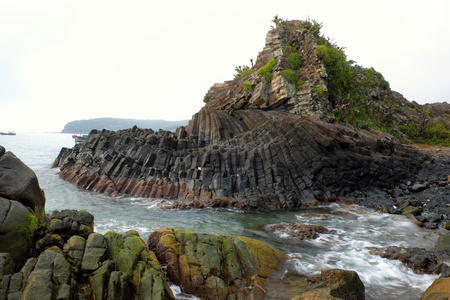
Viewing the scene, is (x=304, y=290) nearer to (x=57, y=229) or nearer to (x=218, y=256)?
(x=218, y=256)

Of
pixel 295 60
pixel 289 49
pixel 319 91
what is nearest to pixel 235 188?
pixel 319 91

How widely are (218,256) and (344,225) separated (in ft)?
28.5

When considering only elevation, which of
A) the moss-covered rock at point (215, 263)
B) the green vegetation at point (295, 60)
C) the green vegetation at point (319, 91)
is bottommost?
the moss-covered rock at point (215, 263)

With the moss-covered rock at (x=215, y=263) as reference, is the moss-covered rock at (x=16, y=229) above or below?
above

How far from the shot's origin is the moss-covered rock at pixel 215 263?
724 centimetres

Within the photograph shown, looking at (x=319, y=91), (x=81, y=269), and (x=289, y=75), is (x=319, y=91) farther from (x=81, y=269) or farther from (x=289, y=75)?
(x=81, y=269)

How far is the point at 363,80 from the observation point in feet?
129

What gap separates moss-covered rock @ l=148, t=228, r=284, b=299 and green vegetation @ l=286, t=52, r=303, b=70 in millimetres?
29919

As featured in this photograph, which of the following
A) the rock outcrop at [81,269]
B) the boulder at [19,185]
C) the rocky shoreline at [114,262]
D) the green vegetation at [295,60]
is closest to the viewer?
the rock outcrop at [81,269]

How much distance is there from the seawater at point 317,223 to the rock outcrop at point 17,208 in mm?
4365

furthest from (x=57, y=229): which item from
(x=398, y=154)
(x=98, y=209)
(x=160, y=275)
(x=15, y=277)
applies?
(x=398, y=154)

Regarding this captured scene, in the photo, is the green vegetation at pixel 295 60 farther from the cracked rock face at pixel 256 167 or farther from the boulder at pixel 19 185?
the boulder at pixel 19 185

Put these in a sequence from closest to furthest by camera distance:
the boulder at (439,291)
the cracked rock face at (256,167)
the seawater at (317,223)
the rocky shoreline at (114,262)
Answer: the rocky shoreline at (114,262) → the boulder at (439,291) → the seawater at (317,223) → the cracked rock face at (256,167)

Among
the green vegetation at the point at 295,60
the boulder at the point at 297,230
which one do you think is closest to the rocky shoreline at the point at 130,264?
the boulder at the point at 297,230
